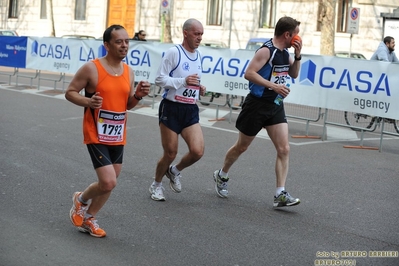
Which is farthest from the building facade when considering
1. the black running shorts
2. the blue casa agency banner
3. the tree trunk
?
the black running shorts

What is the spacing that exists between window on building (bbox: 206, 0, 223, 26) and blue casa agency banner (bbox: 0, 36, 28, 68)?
19182 millimetres

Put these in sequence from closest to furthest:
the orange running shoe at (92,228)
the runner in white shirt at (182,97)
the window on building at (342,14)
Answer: the orange running shoe at (92,228) < the runner in white shirt at (182,97) < the window on building at (342,14)

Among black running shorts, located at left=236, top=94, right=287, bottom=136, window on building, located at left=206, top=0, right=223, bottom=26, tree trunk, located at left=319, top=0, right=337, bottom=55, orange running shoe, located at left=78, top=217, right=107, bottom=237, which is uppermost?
window on building, located at left=206, top=0, right=223, bottom=26

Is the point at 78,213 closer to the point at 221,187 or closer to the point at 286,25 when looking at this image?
the point at 221,187

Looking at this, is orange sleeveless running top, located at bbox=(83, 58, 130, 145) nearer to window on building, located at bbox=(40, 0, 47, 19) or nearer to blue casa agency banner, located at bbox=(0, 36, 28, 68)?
blue casa agency banner, located at bbox=(0, 36, 28, 68)

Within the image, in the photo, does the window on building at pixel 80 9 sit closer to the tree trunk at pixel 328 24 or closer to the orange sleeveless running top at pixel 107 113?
the tree trunk at pixel 328 24

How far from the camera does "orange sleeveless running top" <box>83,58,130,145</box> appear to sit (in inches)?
268

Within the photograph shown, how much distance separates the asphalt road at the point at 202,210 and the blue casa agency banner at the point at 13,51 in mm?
8988

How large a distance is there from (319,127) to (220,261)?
10.5 meters

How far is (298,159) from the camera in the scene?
12.1 metres

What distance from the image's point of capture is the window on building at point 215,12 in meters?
40.4

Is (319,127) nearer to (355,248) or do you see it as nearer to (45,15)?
(355,248)

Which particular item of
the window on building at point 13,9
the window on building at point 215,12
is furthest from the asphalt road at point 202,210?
the window on building at point 13,9

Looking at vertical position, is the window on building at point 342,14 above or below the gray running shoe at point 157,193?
above
